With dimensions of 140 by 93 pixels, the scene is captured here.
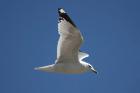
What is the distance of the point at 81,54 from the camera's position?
48469 millimetres

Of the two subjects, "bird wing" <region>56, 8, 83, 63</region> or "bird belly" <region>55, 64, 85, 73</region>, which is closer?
"bird wing" <region>56, 8, 83, 63</region>

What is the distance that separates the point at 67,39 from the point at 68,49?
0.50 metres

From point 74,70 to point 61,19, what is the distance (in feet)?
6.32

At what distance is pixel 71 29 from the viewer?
4634 centimetres

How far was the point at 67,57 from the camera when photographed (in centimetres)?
4728

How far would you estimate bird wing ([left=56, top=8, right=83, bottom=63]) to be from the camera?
46156 mm

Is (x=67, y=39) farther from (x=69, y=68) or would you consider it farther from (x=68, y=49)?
(x=69, y=68)

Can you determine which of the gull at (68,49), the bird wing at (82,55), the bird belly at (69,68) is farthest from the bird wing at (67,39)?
the bird wing at (82,55)

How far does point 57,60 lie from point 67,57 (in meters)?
0.32

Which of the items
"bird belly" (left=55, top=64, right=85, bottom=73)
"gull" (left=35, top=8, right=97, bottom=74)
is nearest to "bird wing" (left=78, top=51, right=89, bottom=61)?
"gull" (left=35, top=8, right=97, bottom=74)

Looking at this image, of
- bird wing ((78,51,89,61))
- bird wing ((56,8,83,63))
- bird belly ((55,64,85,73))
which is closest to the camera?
bird wing ((56,8,83,63))

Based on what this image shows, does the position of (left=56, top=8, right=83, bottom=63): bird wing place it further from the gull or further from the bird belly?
the bird belly

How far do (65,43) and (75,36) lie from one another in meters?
0.44

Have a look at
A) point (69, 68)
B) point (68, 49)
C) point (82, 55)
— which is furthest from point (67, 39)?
point (82, 55)
